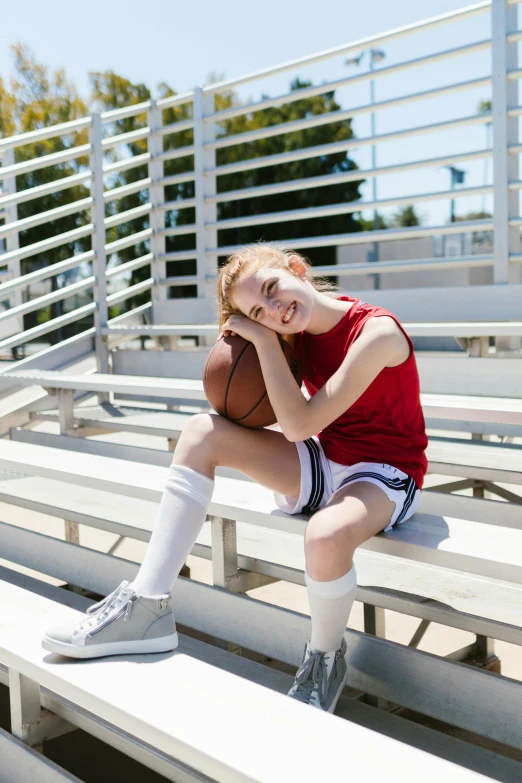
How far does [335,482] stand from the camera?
195 centimetres

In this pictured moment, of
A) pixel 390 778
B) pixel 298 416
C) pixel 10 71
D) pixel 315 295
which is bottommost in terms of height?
pixel 390 778

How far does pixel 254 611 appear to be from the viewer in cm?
203

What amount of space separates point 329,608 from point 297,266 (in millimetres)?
854

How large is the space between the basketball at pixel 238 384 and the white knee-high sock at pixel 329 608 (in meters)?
0.47

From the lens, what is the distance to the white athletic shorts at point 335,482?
1.80 meters

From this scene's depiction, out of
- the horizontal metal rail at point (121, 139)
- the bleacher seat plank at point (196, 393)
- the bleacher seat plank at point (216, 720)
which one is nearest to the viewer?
the bleacher seat plank at point (216, 720)

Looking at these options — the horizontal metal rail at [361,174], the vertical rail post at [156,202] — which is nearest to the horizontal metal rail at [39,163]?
the vertical rail post at [156,202]

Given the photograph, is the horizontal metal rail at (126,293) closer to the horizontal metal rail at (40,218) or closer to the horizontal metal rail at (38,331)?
the horizontal metal rail at (38,331)

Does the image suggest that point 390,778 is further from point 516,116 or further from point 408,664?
point 516,116

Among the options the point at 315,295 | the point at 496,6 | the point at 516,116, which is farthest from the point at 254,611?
the point at 496,6

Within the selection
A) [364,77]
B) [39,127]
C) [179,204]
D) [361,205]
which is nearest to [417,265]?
[361,205]

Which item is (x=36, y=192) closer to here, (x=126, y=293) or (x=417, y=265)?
(x=126, y=293)

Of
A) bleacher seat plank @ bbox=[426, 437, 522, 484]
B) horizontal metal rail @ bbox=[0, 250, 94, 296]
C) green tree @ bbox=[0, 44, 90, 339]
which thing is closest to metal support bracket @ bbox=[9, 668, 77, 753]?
bleacher seat plank @ bbox=[426, 437, 522, 484]

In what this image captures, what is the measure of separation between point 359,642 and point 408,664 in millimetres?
133
